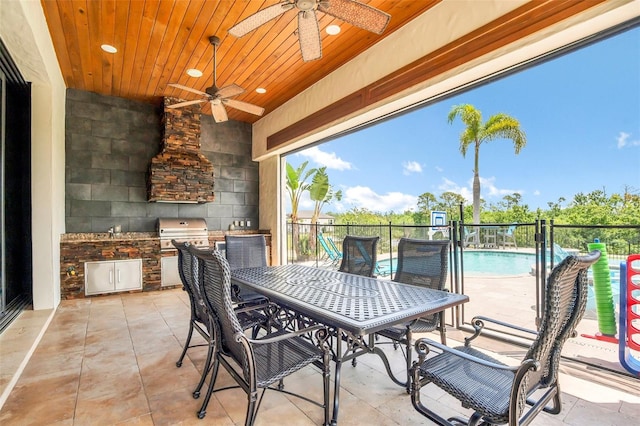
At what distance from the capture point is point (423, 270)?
261cm

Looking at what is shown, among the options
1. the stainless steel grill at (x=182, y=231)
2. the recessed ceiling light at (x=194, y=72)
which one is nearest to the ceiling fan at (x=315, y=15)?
the recessed ceiling light at (x=194, y=72)

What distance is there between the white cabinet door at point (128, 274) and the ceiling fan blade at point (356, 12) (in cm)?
484

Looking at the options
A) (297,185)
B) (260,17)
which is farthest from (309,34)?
(297,185)

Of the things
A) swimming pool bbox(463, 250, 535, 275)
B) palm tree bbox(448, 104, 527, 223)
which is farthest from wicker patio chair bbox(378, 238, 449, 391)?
palm tree bbox(448, 104, 527, 223)

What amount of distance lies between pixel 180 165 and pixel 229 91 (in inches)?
94.9

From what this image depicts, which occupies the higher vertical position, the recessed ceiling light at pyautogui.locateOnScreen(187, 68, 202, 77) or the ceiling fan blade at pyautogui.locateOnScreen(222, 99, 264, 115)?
the recessed ceiling light at pyautogui.locateOnScreen(187, 68, 202, 77)

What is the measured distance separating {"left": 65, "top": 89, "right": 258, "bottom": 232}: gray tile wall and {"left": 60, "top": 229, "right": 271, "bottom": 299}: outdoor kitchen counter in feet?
1.00

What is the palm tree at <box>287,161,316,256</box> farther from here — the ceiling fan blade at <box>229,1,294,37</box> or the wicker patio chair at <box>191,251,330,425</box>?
the wicker patio chair at <box>191,251,330,425</box>

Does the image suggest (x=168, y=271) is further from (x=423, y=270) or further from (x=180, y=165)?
(x=423, y=270)

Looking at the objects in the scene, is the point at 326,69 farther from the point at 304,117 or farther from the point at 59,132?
the point at 59,132

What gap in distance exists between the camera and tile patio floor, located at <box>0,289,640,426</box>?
6.13 feet

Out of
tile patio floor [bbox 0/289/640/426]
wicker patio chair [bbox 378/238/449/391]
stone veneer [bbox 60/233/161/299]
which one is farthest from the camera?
stone veneer [bbox 60/233/161/299]

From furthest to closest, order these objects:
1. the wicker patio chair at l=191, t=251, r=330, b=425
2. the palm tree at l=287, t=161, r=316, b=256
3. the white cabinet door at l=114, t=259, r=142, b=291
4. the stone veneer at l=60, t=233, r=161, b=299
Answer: the palm tree at l=287, t=161, r=316, b=256
the white cabinet door at l=114, t=259, r=142, b=291
the stone veneer at l=60, t=233, r=161, b=299
the wicker patio chair at l=191, t=251, r=330, b=425

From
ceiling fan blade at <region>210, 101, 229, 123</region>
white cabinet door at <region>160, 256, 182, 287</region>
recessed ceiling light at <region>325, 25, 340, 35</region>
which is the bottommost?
white cabinet door at <region>160, 256, 182, 287</region>
